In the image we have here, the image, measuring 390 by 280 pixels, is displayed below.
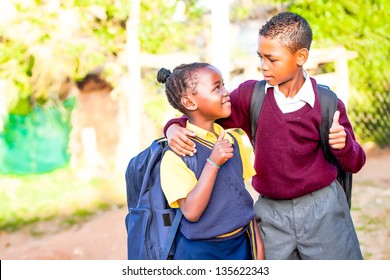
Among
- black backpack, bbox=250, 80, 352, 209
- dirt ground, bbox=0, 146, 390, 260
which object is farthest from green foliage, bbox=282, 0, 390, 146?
black backpack, bbox=250, 80, 352, 209

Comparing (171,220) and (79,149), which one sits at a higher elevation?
(171,220)

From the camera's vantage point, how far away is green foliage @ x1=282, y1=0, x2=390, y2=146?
28.9 feet

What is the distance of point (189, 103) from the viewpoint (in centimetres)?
208

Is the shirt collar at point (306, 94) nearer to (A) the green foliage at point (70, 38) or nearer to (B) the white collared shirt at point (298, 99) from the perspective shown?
(B) the white collared shirt at point (298, 99)

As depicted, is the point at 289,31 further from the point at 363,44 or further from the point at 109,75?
the point at 363,44

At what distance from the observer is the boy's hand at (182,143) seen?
1.99m

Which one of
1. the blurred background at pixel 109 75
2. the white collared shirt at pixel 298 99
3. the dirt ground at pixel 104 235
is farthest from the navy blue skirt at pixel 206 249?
the blurred background at pixel 109 75

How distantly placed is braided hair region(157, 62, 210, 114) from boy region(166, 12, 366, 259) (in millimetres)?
114

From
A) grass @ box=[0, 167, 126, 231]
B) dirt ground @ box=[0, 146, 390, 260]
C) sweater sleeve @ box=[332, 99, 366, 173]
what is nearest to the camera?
sweater sleeve @ box=[332, 99, 366, 173]

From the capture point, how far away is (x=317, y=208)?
2.16 m

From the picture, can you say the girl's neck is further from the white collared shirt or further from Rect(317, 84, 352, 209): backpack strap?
Rect(317, 84, 352, 209): backpack strap

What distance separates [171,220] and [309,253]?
0.52 m
